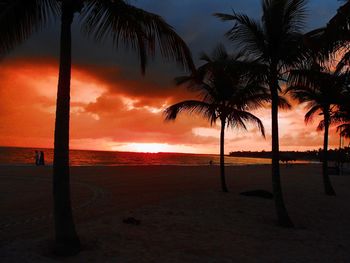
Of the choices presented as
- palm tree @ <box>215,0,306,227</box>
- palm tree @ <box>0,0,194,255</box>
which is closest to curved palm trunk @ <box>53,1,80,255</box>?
palm tree @ <box>0,0,194,255</box>

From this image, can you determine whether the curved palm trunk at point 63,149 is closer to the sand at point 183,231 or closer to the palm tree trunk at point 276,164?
the sand at point 183,231

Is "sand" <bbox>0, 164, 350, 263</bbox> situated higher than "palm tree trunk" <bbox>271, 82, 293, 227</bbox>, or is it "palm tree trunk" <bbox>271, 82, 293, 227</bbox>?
"palm tree trunk" <bbox>271, 82, 293, 227</bbox>

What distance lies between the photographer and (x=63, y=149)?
668 centimetres

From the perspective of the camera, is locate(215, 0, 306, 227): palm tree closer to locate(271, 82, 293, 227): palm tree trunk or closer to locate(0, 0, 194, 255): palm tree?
locate(271, 82, 293, 227): palm tree trunk

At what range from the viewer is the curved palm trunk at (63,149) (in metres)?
6.69

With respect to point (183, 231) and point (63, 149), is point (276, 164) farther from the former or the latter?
point (63, 149)

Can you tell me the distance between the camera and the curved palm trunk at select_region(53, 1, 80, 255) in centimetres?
669

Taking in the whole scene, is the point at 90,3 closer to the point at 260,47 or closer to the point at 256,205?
the point at 260,47

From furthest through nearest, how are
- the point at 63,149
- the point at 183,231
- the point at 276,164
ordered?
the point at 276,164 → the point at 183,231 → the point at 63,149

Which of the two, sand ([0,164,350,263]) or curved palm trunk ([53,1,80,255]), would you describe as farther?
sand ([0,164,350,263])

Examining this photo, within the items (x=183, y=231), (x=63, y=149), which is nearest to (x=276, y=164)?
(x=183, y=231)

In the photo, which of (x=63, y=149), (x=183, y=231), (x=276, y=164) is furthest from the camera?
(x=276, y=164)

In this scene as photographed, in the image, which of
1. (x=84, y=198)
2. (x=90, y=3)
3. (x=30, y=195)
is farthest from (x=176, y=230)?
(x=30, y=195)

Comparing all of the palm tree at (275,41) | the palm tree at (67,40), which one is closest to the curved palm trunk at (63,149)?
the palm tree at (67,40)
